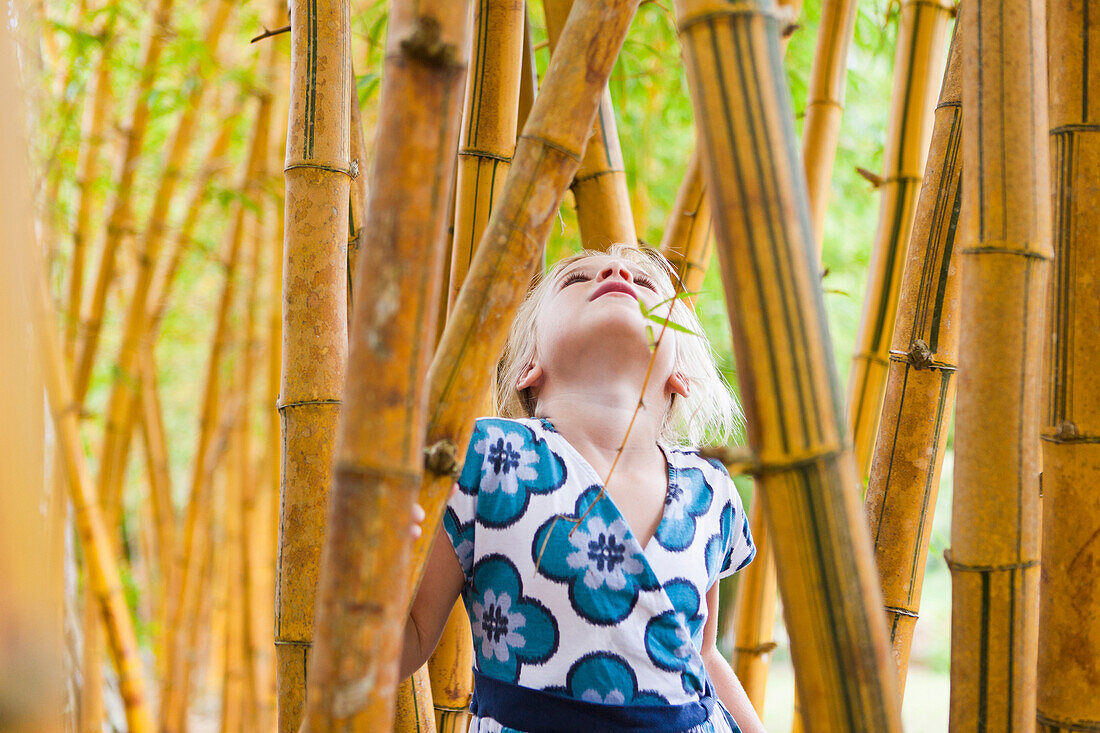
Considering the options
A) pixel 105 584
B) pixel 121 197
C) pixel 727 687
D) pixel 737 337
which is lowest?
pixel 105 584

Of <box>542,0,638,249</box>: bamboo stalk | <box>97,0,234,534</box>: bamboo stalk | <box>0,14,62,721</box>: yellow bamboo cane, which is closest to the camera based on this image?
<box>0,14,62,721</box>: yellow bamboo cane

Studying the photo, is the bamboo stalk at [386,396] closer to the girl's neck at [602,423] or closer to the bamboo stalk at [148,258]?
the girl's neck at [602,423]

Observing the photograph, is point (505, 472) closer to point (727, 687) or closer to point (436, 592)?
point (436, 592)

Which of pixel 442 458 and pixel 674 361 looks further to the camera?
pixel 674 361

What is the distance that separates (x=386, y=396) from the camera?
29 centimetres

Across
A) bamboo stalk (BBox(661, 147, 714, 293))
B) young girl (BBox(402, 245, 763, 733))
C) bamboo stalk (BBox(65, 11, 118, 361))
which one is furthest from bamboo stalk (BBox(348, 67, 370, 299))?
bamboo stalk (BBox(65, 11, 118, 361))

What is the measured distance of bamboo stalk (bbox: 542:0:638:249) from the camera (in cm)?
76

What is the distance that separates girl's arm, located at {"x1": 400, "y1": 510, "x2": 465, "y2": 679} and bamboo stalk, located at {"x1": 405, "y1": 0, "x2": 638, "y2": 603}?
0.17 metres

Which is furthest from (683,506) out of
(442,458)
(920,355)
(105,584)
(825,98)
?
(105,584)

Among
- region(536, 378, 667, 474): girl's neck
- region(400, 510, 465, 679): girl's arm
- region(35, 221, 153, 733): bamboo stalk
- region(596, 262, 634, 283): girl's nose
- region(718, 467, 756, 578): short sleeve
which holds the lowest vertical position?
region(35, 221, 153, 733): bamboo stalk

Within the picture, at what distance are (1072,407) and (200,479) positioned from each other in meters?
2.02

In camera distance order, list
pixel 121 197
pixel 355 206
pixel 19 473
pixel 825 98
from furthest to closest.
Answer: pixel 121 197 < pixel 825 98 < pixel 355 206 < pixel 19 473

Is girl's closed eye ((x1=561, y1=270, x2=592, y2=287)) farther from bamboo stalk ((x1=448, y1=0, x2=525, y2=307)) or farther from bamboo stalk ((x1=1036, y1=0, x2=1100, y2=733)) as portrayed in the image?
bamboo stalk ((x1=1036, y1=0, x2=1100, y2=733))

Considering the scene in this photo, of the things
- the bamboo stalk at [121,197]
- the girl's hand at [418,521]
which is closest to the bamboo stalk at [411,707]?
the girl's hand at [418,521]
